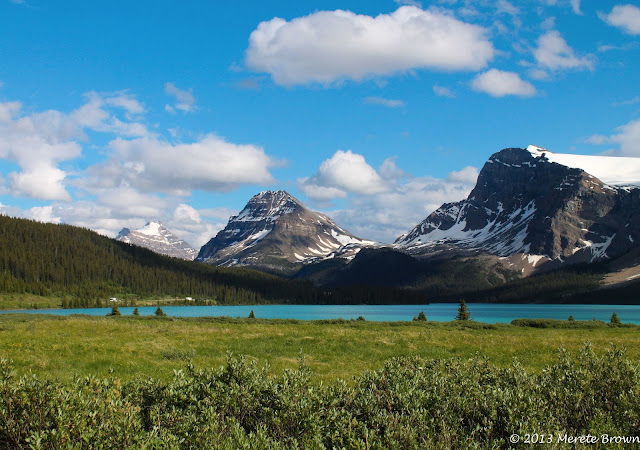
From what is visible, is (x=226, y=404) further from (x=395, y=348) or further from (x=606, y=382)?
(x=395, y=348)

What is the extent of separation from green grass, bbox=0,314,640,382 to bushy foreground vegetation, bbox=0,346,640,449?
854cm

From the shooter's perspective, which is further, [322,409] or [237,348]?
[237,348]

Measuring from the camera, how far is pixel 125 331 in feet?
116

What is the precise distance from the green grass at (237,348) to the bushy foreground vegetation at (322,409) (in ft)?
28.0

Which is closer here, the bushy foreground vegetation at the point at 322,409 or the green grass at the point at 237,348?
the bushy foreground vegetation at the point at 322,409

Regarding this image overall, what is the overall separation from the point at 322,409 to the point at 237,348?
20.5 metres

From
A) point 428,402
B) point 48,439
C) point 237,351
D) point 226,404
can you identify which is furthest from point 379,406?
point 237,351

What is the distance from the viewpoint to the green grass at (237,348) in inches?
856

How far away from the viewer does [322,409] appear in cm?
971

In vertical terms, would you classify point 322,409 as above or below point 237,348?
above

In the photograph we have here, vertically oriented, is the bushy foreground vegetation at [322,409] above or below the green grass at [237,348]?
above

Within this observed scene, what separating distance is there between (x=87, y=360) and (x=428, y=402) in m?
18.1

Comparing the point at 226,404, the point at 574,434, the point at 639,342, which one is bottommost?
the point at 639,342

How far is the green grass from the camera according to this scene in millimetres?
21734
